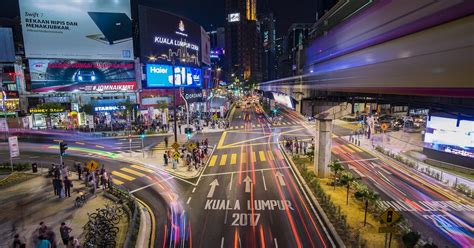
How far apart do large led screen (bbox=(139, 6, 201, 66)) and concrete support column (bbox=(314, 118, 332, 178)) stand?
4032 centimetres

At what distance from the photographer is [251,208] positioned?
691 inches

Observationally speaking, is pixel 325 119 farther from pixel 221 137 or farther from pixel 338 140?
pixel 221 137

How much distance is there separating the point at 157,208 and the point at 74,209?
5.10m

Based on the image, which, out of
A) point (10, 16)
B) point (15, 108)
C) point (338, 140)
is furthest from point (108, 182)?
point (10, 16)

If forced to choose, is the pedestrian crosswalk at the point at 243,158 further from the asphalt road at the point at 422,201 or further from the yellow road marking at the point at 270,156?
the asphalt road at the point at 422,201

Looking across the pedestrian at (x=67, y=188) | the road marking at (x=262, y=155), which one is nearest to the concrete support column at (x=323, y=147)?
the road marking at (x=262, y=155)

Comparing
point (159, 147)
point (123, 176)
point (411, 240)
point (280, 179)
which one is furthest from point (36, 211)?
point (411, 240)

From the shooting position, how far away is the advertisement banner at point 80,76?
50156mm

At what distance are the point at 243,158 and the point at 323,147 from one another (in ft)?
33.5

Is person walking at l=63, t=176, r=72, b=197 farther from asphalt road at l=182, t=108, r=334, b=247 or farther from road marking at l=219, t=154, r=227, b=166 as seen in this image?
road marking at l=219, t=154, r=227, b=166

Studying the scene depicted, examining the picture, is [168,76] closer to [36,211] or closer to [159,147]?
[159,147]

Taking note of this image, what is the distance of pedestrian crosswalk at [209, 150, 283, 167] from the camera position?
29212 millimetres

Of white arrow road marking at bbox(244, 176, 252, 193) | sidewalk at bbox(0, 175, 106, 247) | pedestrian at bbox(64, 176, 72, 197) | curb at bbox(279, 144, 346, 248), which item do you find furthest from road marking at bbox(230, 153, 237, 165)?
pedestrian at bbox(64, 176, 72, 197)

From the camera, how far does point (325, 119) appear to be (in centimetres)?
2244
